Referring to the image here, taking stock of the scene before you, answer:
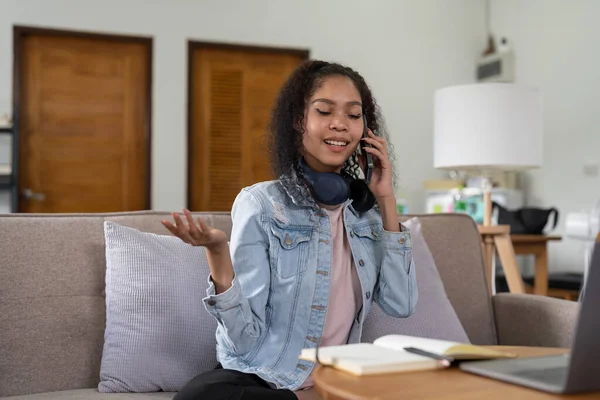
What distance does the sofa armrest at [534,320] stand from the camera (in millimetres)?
2064

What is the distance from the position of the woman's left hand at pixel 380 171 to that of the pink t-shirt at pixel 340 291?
0.38 ft

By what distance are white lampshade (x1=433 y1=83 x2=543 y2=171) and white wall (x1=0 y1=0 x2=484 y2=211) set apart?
2.91 meters

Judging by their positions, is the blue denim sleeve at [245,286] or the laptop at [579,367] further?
the blue denim sleeve at [245,286]

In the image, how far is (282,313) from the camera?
167 centimetres

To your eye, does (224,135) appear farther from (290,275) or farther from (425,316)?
(290,275)

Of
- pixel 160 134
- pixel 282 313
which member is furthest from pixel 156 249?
pixel 160 134

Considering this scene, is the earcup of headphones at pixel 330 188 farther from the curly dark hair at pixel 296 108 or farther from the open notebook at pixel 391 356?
the open notebook at pixel 391 356

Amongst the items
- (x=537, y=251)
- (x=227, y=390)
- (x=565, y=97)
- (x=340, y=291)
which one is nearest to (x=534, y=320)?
(x=340, y=291)

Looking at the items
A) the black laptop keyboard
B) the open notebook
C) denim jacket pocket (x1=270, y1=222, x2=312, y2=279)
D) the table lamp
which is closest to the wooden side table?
the table lamp

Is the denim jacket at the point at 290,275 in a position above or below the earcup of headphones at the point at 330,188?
below

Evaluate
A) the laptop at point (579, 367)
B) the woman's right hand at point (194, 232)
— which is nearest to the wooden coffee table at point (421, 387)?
the laptop at point (579, 367)

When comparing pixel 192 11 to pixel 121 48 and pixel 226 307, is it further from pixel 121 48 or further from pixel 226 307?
pixel 226 307

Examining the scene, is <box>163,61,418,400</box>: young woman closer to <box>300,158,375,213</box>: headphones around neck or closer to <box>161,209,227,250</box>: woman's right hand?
<box>300,158,375,213</box>: headphones around neck

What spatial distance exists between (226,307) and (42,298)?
2.08ft
